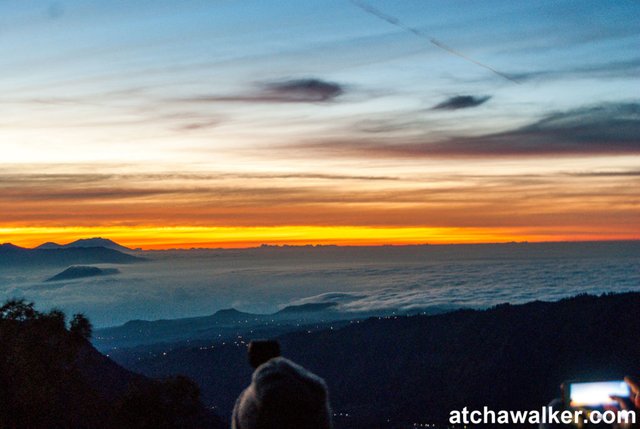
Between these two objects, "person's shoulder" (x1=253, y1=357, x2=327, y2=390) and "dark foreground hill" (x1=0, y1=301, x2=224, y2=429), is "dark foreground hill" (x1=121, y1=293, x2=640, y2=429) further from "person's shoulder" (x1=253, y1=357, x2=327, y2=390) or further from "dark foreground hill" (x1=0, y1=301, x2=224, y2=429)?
"person's shoulder" (x1=253, y1=357, x2=327, y2=390)

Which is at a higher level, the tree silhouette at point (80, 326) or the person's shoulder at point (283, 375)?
the person's shoulder at point (283, 375)

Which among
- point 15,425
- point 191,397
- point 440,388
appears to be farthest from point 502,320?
point 15,425

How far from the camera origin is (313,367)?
131875 millimetres

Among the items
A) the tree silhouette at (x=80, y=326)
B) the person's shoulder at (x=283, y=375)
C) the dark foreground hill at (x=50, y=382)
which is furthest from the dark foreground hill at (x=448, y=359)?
the person's shoulder at (x=283, y=375)

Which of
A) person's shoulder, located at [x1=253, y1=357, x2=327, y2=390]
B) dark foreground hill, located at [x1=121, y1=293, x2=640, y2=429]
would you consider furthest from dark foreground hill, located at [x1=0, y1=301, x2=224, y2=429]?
dark foreground hill, located at [x1=121, y1=293, x2=640, y2=429]

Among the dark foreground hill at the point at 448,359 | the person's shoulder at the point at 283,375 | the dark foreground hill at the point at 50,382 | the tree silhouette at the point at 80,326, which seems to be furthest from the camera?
the dark foreground hill at the point at 448,359

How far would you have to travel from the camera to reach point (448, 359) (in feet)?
402

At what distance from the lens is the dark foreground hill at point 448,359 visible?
340 feet

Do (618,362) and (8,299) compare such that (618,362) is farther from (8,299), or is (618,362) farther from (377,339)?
(8,299)

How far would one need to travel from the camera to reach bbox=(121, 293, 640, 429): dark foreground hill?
104 meters

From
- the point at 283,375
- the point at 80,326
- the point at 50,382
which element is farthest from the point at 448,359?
the point at 283,375

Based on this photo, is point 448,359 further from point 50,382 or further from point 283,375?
point 283,375

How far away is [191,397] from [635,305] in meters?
94.2

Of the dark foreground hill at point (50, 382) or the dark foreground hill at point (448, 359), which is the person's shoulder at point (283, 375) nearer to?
the dark foreground hill at point (50, 382)
